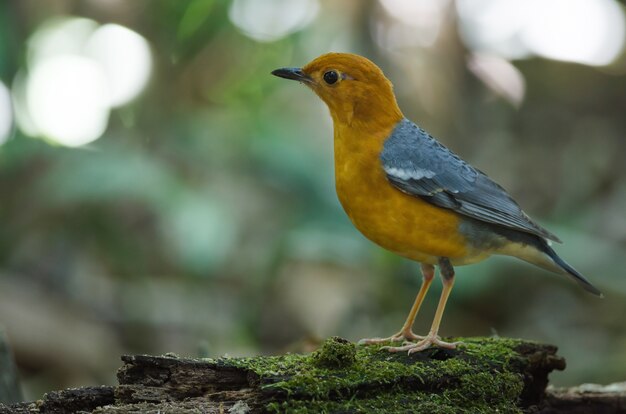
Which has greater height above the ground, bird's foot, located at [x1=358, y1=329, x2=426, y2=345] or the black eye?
the black eye

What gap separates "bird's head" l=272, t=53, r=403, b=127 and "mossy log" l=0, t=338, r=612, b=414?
53.4 inches

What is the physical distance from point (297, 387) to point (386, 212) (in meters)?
1.24

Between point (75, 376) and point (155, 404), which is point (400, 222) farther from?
point (75, 376)

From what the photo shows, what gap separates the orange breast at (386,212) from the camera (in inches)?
167

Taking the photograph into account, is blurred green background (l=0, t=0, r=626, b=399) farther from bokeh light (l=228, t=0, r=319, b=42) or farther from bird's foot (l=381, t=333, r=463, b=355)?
bird's foot (l=381, t=333, r=463, b=355)

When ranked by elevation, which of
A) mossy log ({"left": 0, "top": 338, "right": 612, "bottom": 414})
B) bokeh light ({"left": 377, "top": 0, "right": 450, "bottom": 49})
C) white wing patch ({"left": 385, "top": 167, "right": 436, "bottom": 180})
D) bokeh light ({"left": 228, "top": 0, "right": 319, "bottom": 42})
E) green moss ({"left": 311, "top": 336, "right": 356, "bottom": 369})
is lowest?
mossy log ({"left": 0, "top": 338, "right": 612, "bottom": 414})

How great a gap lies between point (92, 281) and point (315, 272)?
2.23m

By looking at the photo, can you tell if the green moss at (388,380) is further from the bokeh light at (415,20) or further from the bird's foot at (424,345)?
the bokeh light at (415,20)

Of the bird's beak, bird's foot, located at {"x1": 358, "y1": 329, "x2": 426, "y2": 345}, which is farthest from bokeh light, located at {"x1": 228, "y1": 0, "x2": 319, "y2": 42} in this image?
bird's foot, located at {"x1": 358, "y1": 329, "x2": 426, "y2": 345}

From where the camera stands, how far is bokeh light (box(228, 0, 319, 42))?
8.48 m

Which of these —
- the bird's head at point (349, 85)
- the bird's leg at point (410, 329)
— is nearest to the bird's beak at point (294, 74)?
the bird's head at point (349, 85)

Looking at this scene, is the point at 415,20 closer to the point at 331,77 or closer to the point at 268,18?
the point at 268,18

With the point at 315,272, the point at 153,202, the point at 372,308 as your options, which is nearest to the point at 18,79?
the point at 153,202

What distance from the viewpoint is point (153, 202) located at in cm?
725
